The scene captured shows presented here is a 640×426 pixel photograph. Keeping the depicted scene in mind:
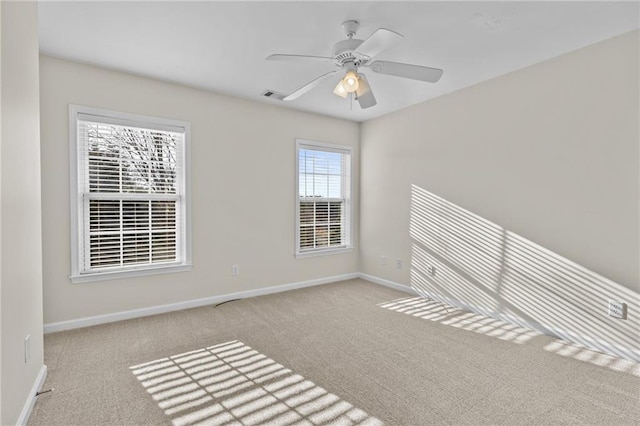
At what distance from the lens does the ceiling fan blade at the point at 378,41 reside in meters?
1.89

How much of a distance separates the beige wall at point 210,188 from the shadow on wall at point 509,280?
145 centimetres

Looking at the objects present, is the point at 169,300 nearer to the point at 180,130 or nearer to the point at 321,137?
the point at 180,130

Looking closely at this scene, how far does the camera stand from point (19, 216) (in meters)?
1.68

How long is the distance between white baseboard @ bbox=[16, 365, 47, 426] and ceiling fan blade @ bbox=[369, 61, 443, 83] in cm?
298

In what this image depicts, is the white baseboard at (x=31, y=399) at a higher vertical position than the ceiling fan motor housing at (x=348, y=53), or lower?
lower

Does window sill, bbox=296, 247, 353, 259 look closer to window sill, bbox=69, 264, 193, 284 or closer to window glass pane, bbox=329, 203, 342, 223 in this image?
window glass pane, bbox=329, 203, 342, 223

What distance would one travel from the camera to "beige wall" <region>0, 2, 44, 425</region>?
4.87ft

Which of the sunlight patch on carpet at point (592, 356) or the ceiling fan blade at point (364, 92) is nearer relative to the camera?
the sunlight patch on carpet at point (592, 356)

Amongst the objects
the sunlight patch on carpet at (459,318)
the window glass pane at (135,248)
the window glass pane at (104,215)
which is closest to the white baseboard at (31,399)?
the window glass pane at (135,248)

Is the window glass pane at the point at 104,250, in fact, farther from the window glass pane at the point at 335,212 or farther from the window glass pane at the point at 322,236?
the window glass pane at the point at 335,212

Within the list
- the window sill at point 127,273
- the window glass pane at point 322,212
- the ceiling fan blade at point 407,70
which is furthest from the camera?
the window glass pane at point 322,212

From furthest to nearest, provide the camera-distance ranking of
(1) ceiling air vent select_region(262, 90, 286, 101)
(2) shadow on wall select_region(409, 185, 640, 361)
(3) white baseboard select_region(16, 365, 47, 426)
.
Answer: (1) ceiling air vent select_region(262, 90, 286, 101), (2) shadow on wall select_region(409, 185, 640, 361), (3) white baseboard select_region(16, 365, 47, 426)

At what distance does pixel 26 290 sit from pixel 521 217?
3.94 metres

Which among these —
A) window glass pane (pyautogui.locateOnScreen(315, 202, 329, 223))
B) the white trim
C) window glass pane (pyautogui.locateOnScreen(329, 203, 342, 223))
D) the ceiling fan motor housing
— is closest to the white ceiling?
the ceiling fan motor housing
